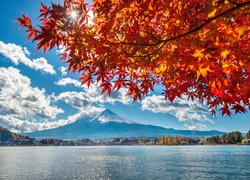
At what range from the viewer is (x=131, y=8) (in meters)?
6.66

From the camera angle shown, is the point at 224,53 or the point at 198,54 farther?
the point at 224,53

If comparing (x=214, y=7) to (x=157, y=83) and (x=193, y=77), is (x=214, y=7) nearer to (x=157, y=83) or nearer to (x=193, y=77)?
(x=193, y=77)

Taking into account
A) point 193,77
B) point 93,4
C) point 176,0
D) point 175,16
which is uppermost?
point 93,4

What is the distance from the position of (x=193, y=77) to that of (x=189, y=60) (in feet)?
9.90

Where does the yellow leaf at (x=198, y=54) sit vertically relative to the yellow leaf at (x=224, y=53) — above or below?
below

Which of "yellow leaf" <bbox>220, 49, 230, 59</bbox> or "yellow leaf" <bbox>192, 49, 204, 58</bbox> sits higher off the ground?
"yellow leaf" <bbox>220, 49, 230, 59</bbox>

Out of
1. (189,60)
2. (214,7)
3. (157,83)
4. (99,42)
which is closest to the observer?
(214,7)

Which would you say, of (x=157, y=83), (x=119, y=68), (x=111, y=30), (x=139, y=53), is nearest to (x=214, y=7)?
(x=139, y=53)

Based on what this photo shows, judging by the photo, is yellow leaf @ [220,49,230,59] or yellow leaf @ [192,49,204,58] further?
yellow leaf @ [220,49,230,59]

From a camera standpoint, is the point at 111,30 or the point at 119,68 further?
the point at 119,68

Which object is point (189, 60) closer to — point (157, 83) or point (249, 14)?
point (249, 14)

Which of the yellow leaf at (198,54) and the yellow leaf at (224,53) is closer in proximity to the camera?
the yellow leaf at (198,54)

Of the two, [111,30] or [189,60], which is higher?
[111,30]

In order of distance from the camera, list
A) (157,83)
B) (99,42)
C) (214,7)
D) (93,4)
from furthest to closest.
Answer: (157,83) → (93,4) → (99,42) → (214,7)
